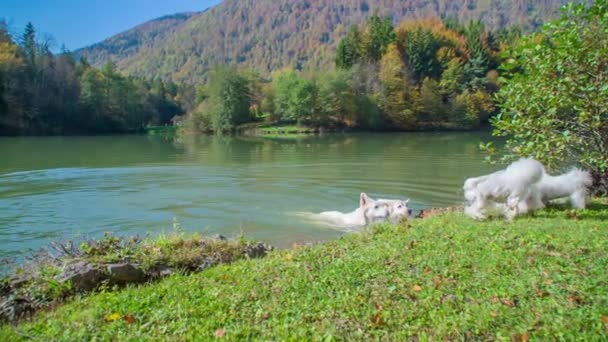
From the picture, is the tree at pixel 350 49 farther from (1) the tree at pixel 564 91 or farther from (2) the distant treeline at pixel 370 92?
(1) the tree at pixel 564 91

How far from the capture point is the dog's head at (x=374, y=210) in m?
11.9

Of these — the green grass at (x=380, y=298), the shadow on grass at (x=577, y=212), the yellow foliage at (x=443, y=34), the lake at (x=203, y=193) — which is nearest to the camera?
the green grass at (x=380, y=298)

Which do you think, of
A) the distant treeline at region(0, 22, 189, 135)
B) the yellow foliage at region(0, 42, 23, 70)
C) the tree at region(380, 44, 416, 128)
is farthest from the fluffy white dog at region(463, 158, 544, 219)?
the yellow foliage at region(0, 42, 23, 70)

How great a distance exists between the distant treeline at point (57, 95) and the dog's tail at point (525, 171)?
3195 inches

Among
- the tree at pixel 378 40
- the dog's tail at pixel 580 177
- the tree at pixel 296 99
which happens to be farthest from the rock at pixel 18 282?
the tree at pixel 378 40

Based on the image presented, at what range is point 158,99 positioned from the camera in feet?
415

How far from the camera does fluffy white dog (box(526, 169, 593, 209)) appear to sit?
9.95m

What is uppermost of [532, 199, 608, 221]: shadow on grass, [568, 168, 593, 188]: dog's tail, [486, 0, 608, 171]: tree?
[486, 0, 608, 171]: tree

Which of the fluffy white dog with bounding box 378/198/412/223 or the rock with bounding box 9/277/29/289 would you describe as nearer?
the rock with bounding box 9/277/29/289

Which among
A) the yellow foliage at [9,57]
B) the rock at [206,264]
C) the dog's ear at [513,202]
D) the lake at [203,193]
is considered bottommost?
the lake at [203,193]

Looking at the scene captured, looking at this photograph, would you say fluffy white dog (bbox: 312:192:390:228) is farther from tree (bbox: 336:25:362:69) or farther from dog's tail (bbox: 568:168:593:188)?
tree (bbox: 336:25:362:69)

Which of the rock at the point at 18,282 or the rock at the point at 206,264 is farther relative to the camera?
the rock at the point at 206,264

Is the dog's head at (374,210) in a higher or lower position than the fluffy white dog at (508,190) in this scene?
lower

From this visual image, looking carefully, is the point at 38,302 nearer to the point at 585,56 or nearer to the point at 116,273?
the point at 116,273
